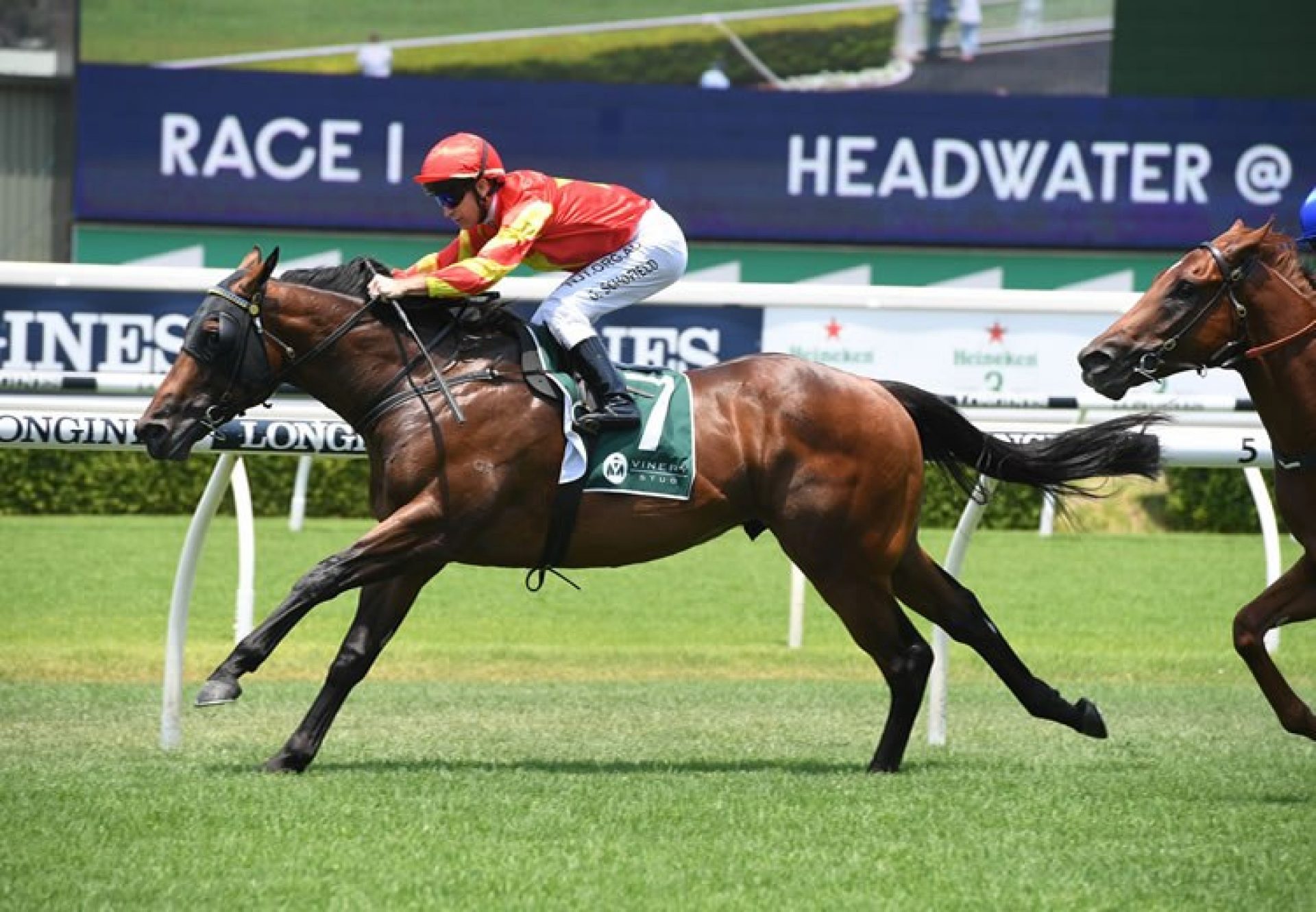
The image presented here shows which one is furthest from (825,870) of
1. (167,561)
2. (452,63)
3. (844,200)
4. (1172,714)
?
(452,63)

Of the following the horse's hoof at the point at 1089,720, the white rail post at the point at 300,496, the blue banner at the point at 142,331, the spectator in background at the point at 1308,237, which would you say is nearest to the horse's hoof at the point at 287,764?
the horse's hoof at the point at 1089,720

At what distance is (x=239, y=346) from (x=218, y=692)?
1028 mm

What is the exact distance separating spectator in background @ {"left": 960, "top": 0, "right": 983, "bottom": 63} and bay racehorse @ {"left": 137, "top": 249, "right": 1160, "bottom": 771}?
13006mm

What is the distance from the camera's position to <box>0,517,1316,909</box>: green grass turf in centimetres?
425

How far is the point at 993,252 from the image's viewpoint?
17750mm

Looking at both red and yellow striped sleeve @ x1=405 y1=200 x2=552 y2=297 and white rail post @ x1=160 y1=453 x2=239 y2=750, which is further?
white rail post @ x1=160 y1=453 x2=239 y2=750

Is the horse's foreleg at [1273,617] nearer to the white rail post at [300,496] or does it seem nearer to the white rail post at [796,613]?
the white rail post at [796,613]

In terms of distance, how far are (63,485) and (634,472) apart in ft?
34.4

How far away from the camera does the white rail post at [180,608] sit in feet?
20.3

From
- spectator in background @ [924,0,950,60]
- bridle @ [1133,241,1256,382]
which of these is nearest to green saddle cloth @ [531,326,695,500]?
bridle @ [1133,241,1256,382]

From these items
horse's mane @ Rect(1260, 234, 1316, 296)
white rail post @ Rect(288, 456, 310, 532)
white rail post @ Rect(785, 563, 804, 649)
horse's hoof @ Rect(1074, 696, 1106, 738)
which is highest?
horse's mane @ Rect(1260, 234, 1316, 296)

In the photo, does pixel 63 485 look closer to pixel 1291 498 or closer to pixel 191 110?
pixel 191 110

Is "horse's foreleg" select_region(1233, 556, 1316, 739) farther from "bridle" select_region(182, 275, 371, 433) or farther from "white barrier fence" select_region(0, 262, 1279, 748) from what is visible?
"bridle" select_region(182, 275, 371, 433)

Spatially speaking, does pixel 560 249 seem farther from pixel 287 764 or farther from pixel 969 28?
pixel 969 28
